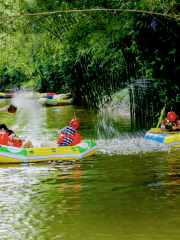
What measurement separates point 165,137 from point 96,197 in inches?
210

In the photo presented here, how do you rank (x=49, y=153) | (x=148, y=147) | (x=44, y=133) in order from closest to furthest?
(x=49, y=153) < (x=148, y=147) < (x=44, y=133)

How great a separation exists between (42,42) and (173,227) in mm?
11281

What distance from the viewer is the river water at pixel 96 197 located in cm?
429

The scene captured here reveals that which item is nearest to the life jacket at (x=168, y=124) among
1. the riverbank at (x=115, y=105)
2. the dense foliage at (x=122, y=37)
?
the dense foliage at (x=122, y=37)

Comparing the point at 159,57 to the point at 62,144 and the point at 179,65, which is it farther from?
the point at 62,144

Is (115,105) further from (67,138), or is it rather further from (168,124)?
(67,138)

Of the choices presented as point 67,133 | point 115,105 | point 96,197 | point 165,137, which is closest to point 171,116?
point 165,137

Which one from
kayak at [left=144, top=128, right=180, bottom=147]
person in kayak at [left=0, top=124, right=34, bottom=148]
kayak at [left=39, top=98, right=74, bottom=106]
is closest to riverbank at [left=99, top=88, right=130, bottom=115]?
kayak at [left=39, top=98, right=74, bottom=106]

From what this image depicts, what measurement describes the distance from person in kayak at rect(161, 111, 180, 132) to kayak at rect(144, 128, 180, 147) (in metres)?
0.32

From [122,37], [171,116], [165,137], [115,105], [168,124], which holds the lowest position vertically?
[165,137]

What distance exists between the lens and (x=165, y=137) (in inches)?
411

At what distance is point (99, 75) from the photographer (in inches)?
814

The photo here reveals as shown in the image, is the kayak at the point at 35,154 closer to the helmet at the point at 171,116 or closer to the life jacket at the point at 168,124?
the helmet at the point at 171,116

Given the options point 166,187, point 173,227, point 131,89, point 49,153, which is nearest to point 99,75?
point 131,89
